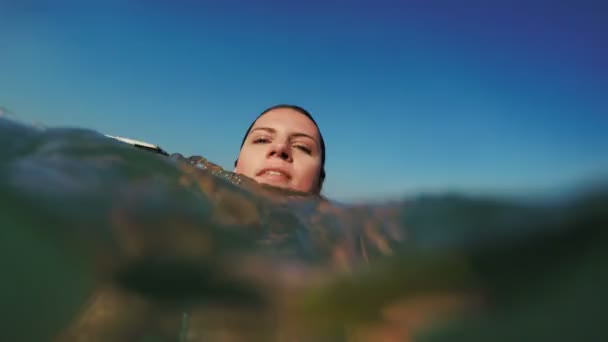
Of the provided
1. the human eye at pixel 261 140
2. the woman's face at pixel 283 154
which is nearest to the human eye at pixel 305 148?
the woman's face at pixel 283 154

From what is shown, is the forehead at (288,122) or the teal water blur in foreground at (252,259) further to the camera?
the forehead at (288,122)

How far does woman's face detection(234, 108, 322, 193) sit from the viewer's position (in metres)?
4.60

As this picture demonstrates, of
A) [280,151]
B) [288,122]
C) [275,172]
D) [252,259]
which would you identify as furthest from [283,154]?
[252,259]

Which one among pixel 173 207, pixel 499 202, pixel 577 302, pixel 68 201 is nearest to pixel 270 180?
pixel 173 207

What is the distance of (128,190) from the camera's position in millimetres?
3494

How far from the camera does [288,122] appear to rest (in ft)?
16.3

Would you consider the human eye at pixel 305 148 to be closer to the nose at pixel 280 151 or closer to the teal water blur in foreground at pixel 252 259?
the nose at pixel 280 151

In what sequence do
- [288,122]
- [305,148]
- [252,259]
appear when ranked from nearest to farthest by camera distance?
[252,259], [305,148], [288,122]

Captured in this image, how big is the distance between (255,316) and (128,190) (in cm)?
145

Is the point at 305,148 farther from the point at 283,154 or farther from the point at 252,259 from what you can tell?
the point at 252,259

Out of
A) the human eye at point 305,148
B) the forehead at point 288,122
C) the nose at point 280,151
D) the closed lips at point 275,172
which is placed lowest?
the closed lips at point 275,172

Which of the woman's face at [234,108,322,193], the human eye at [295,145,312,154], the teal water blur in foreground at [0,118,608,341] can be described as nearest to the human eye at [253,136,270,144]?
the woman's face at [234,108,322,193]

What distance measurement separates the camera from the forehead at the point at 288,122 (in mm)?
4898

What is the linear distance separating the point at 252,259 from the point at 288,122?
1.93 meters
